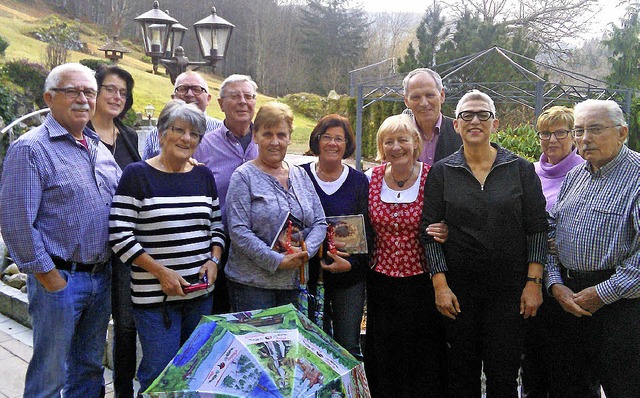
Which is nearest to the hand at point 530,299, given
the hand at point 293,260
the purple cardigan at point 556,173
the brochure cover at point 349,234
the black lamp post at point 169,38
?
the purple cardigan at point 556,173

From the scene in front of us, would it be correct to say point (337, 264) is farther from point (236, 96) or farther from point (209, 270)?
point (236, 96)

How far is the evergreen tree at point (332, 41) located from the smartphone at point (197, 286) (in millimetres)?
38603

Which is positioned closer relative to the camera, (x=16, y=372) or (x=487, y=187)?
(x=487, y=187)

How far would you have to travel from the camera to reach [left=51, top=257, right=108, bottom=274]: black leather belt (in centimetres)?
237

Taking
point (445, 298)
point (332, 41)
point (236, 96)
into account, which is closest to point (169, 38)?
point (236, 96)

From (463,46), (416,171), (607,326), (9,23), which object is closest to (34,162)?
(416,171)

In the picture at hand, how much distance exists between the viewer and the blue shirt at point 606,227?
2305mm

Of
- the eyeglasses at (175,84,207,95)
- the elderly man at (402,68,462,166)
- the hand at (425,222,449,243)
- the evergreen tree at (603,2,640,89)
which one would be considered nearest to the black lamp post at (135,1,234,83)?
the eyeglasses at (175,84,207,95)

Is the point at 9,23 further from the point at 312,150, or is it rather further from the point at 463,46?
the point at 312,150

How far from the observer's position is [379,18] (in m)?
48.7

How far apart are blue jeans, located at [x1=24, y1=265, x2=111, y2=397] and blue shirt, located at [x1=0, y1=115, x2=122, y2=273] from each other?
0.14 metres

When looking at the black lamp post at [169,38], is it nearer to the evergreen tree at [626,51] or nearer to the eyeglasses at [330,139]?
the eyeglasses at [330,139]

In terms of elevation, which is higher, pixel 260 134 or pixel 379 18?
pixel 379 18

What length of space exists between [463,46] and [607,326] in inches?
745
